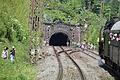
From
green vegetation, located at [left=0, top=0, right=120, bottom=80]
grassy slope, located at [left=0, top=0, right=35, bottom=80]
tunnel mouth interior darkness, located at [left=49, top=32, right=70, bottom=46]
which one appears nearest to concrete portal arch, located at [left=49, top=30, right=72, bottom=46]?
tunnel mouth interior darkness, located at [left=49, top=32, right=70, bottom=46]

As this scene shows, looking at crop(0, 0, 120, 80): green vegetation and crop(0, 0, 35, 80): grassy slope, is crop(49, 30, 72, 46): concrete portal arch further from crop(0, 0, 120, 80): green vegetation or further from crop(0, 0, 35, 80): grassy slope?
crop(0, 0, 35, 80): grassy slope

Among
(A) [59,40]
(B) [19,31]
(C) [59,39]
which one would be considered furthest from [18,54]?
(A) [59,40]

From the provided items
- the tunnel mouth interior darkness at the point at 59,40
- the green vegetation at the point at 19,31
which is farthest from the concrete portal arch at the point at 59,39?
the green vegetation at the point at 19,31

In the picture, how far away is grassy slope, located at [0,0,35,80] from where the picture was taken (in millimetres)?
21141

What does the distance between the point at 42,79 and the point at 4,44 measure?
26.0ft

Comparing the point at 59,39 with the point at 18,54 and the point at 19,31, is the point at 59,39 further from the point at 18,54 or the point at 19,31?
the point at 18,54

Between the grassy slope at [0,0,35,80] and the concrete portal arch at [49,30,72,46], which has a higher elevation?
the grassy slope at [0,0,35,80]

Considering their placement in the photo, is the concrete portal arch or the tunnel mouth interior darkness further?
the tunnel mouth interior darkness

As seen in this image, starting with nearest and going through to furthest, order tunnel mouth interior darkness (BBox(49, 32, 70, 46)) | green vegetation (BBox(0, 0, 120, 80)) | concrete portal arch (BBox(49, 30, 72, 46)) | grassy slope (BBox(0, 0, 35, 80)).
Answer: grassy slope (BBox(0, 0, 35, 80)) → green vegetation (BBox(0, 0, 120, 80)) → concrete portal arch (BBox(49, 30, 72, 46)) → tunnel mouth interior darkness (BBox(49, 32, 70, 46))

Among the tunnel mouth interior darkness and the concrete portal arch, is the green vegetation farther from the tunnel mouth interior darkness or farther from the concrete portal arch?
the tunnel mouth interior darkness

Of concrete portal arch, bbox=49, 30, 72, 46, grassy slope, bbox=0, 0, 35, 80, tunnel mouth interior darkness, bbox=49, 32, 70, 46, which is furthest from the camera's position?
tunnel mouth interior darkness, bbox=49, 32, 70, 46

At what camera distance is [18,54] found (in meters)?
32.5

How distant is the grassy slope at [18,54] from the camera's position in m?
21.1

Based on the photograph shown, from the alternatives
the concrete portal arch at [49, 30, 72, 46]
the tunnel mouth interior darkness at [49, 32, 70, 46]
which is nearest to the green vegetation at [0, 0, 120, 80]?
the concrete portal arch at [49, 30, 72, 46]
